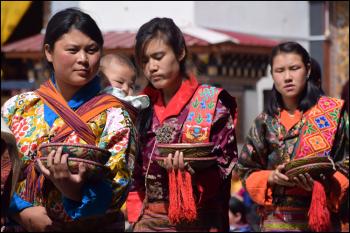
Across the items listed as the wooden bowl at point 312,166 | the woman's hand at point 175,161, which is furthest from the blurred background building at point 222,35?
the woman's hand at point 175,161

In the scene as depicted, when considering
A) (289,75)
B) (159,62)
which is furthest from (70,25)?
(289,75)

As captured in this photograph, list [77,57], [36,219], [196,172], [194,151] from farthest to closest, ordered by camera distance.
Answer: [196,172], [194,151], [77,57], [36,219]

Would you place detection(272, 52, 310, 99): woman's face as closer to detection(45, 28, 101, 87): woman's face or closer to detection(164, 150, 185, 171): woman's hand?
detection(164, 150, 185, 171): woman's hand

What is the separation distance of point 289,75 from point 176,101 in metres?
0.80

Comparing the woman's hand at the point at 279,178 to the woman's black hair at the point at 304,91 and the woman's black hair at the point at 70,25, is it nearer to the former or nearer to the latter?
the woman's black hair at the point at 304,91

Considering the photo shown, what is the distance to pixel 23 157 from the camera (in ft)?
11.9

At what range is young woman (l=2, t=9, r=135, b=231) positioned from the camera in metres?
3.54

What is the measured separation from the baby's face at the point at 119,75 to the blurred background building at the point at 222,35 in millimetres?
4373

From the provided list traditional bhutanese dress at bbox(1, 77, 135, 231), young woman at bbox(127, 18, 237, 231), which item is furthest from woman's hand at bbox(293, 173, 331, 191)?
traditional bhutanese dress at bbox(1, 77, 135, 231)

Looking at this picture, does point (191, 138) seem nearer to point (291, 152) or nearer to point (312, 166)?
point (312, 166)

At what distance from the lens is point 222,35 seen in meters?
10.2

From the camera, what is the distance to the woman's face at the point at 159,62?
458 centimetres

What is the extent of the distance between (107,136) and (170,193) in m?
0.92

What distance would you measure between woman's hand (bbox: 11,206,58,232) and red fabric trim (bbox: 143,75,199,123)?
1220 millimetres
